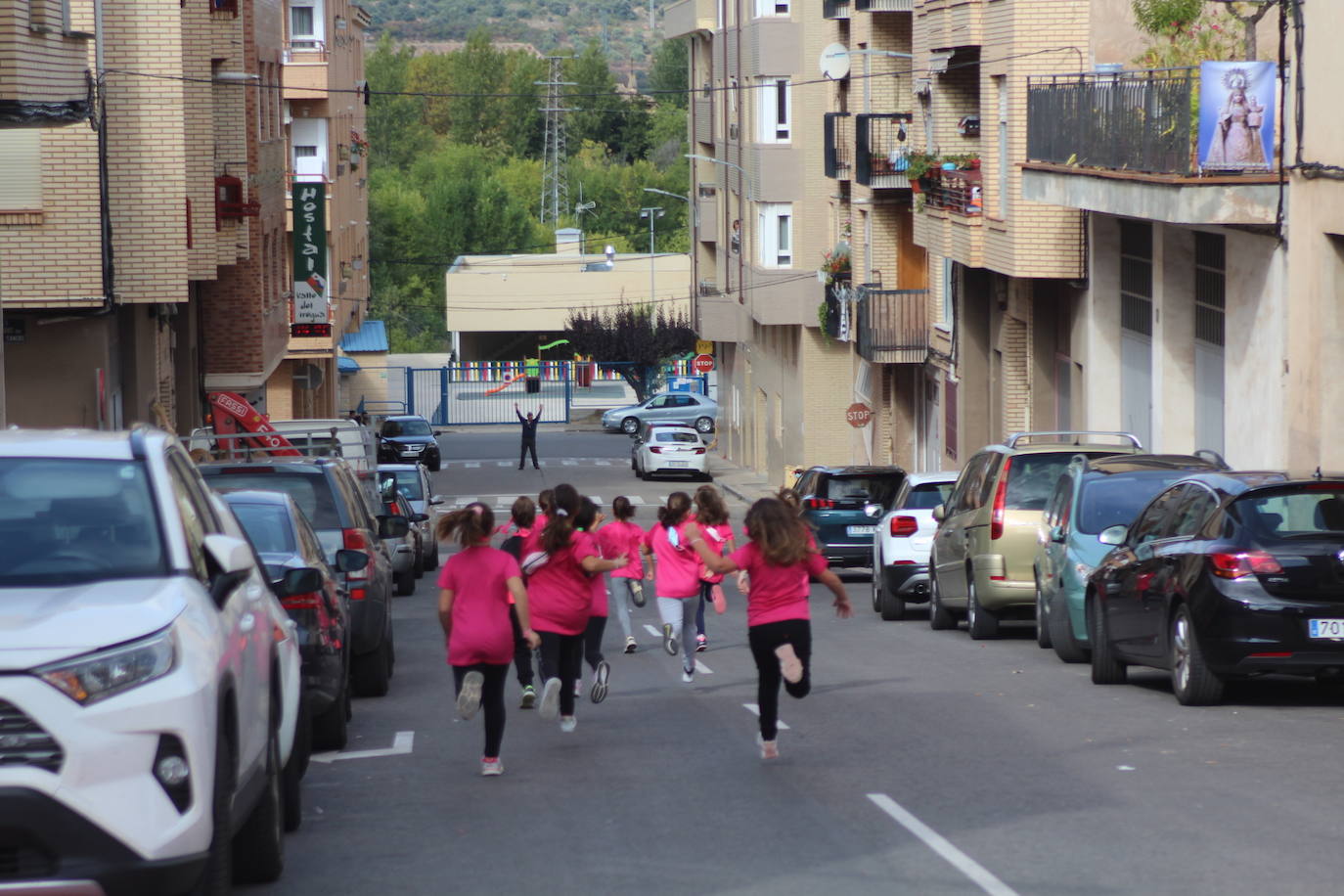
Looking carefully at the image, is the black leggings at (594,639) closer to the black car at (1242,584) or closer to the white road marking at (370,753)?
the white road marking at (370,753)

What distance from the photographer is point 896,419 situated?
150ft

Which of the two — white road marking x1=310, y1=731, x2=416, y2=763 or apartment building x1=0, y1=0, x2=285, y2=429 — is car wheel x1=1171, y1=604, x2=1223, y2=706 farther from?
apartment building x1=0, y1=0, x2=285, y2=429

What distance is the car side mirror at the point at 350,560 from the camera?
13.3 metres

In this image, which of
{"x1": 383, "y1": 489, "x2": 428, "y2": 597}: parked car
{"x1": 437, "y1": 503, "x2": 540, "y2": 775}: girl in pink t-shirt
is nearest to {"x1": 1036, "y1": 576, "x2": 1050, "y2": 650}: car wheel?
{"x1": 437, "y1": 503, "x2": 540, "y2": 775}: girl in pink t-shirt

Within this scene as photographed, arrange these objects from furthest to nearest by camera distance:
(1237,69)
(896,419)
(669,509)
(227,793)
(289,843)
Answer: (896,419), (1237,69), (669,509), (289,843), (227,793)

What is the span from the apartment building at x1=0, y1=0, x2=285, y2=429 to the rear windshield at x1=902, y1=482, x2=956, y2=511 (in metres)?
9.55

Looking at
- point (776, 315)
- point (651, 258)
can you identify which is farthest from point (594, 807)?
point (651, 258)

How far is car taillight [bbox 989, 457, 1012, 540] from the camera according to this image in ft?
61.4

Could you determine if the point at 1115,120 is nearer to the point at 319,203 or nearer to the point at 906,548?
the point at 906,548

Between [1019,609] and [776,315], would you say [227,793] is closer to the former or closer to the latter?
[1019,609]

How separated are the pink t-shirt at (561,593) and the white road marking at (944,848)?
305 cm

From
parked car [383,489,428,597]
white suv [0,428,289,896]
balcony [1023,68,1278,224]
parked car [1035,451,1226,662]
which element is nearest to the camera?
white suv [0,428,289,896]

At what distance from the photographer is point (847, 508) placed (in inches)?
1116

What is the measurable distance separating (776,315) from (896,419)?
538 centimetres
